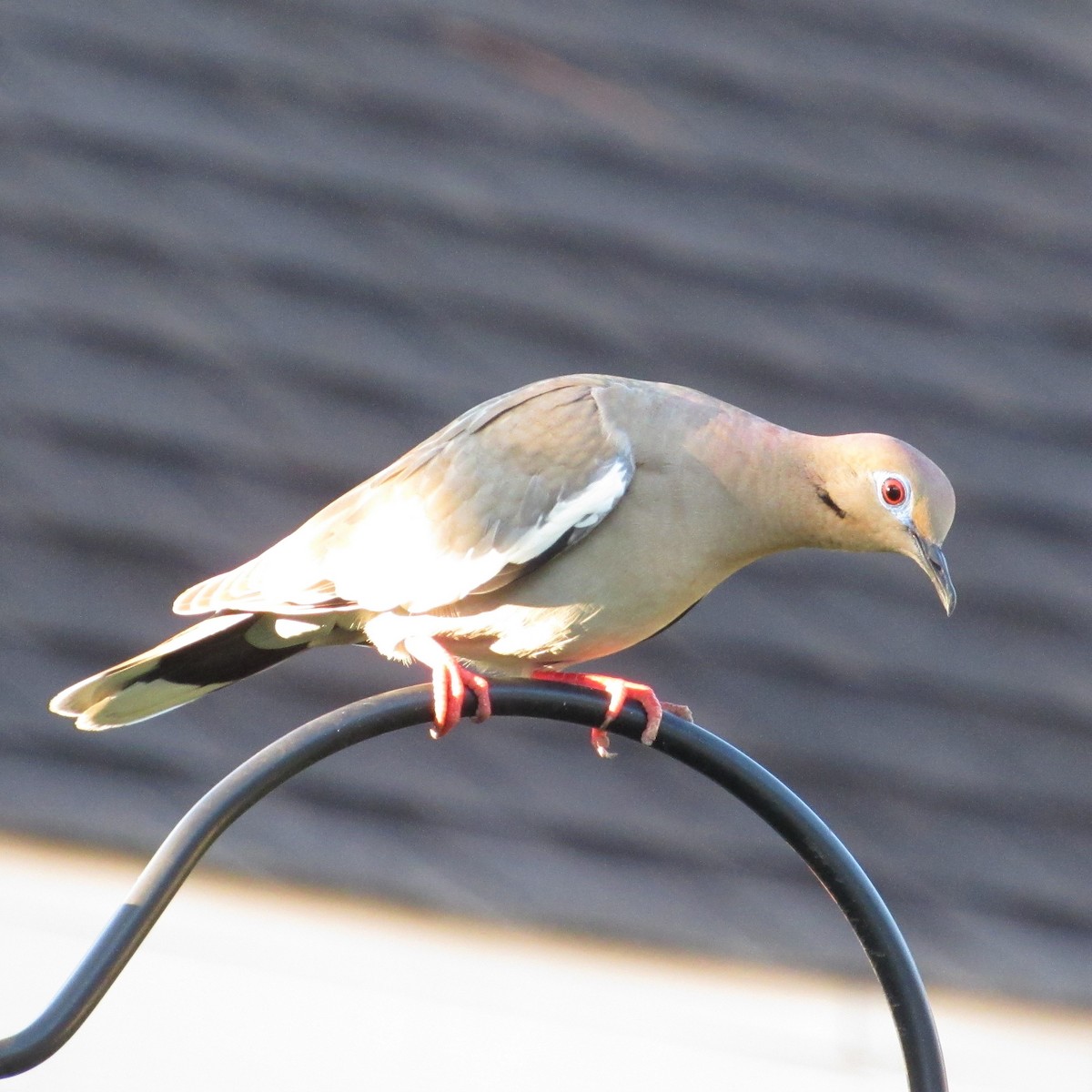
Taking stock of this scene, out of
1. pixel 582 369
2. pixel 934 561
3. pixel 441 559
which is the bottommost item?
pixel 441 559

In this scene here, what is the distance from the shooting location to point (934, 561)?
7.59 feet

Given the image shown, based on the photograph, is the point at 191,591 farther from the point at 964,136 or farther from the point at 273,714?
the point at 964,136

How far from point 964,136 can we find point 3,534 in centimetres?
231

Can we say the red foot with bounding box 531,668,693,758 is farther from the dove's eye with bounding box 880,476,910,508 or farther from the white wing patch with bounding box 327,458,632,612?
the dove's eye with bounding box 880,476,910,508

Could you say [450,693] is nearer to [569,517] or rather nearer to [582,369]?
[569,517]

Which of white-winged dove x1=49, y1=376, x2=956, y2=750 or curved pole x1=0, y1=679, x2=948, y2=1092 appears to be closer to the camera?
curved pole x1=0, y1=679, x2=948, y2=1092

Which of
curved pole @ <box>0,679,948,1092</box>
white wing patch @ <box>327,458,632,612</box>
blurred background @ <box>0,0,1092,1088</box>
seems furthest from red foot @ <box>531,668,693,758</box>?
blurred background @ <box>0,0,1092,1088</box>

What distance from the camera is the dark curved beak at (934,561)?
7.49 ft

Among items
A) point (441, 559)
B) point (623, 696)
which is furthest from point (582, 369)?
point (623, 696)

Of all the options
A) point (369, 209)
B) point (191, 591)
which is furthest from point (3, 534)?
point (191, 591)

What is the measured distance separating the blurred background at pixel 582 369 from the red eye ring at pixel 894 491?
51.1 inches

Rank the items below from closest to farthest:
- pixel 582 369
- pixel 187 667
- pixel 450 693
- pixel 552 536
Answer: pixel 450 693, pixel 552 536, pixel 187 667, pixel 582 369

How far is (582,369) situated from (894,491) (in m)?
1.48

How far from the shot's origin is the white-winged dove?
2.30 metres
